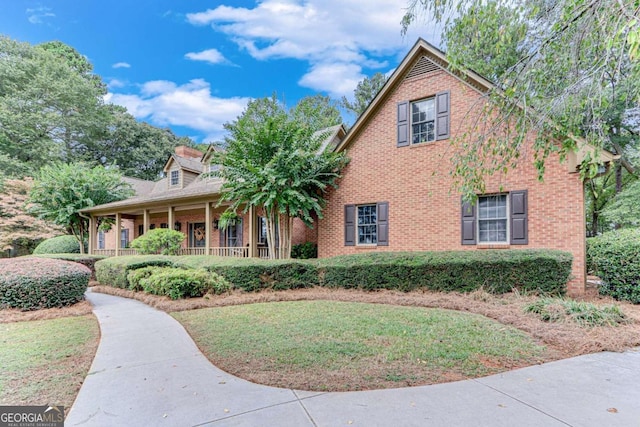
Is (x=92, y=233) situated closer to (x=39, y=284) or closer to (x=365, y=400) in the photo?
(x=39, y=284)

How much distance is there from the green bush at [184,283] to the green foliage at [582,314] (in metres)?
7.41

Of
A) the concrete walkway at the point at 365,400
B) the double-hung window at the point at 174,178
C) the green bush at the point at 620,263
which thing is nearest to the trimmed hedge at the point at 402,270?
the green bush at the point at 620,263

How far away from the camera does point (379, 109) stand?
37.1 ft

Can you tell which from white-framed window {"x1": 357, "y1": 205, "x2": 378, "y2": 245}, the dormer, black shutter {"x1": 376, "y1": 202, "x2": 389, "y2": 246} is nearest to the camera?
black shutter {"x1": 376, "y1": 202, "x2": 389, "y2": 246}

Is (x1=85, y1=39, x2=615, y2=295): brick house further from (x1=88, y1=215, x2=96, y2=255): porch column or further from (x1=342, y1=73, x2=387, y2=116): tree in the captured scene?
(x1=342, y1=73, x2=387, y2=116): tree

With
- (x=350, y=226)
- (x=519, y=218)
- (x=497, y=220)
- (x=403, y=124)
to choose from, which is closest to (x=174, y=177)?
(x=350, y=226)

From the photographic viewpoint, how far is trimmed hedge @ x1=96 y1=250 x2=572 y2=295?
284 inches

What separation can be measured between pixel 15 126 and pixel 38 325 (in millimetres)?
27122

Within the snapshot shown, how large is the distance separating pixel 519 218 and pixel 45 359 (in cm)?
1041

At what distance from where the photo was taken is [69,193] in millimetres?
17922

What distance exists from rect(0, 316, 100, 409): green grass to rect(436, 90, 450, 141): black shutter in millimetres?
10015

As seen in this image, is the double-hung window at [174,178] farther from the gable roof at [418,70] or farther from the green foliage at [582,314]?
the green foliage at [582,314]

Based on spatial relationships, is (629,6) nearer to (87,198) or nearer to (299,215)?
(299,215)

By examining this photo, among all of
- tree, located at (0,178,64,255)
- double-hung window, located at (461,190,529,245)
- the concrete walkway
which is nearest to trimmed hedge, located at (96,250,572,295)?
double-hung window, located at (461,190,529,245)
